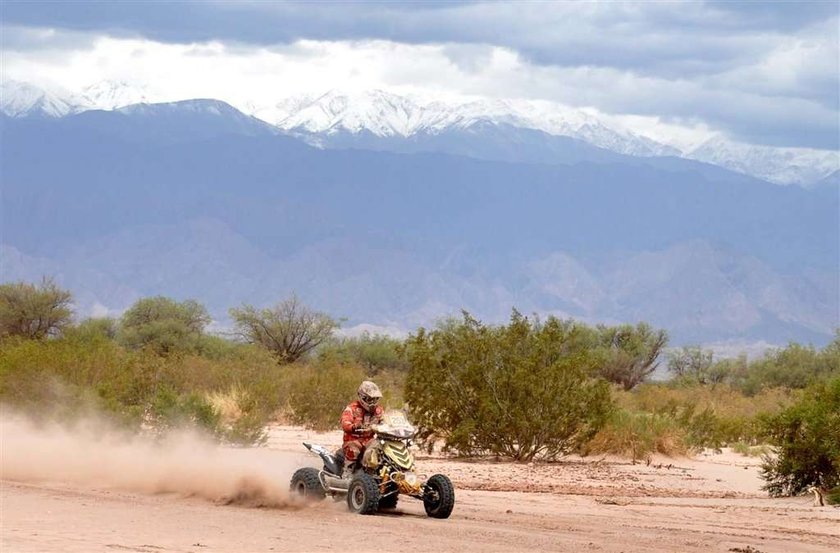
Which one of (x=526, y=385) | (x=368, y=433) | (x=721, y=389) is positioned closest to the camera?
(x=368, y=433)

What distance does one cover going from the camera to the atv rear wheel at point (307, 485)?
19.2 m

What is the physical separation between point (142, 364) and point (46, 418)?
693 centimetres

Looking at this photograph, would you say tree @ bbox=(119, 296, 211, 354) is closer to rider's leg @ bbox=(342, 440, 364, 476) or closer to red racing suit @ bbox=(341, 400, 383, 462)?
rider's leg @ bbox=(342, 440, 364, 476)

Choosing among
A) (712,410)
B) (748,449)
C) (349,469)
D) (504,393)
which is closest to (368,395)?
(349,469)

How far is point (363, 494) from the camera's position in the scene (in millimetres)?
18453

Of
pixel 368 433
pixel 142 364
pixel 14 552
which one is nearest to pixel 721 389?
pixel 142 364

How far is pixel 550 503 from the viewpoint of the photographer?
21188 mm

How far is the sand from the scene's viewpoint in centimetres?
1625

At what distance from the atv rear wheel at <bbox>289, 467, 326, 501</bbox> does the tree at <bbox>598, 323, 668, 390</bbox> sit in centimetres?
5054

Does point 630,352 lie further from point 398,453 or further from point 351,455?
point 398,453

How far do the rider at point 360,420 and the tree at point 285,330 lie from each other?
50.3 m

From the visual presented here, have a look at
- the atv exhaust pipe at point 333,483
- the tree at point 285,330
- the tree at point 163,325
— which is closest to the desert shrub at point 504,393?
the atv exhaust pipe at point 333,483

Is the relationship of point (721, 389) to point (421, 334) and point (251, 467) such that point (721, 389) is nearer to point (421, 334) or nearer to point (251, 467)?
point (421, 334)

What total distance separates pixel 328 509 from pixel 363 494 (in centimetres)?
80
